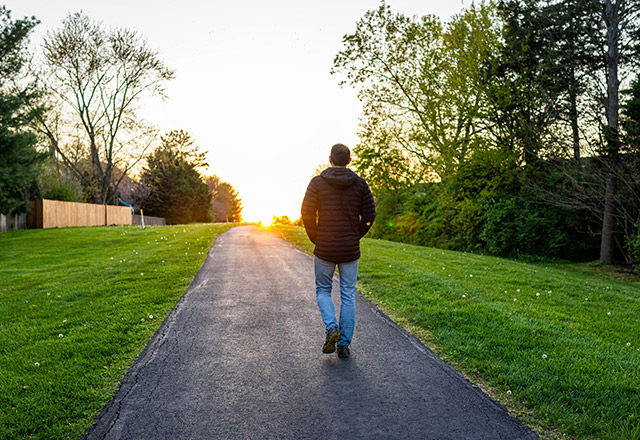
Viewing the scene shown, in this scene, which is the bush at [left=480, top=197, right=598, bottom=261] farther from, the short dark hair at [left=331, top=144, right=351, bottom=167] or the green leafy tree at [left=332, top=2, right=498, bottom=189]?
the short dark hair at [left=331, top=144, right=351, bottom=167]

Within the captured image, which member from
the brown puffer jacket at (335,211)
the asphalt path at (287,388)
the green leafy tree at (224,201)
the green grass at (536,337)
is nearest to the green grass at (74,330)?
the asphalt path at (287,388)

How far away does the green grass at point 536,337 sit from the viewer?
137 inches

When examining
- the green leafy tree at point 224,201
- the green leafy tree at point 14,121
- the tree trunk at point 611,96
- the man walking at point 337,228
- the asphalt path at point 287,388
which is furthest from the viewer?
the green leafy tree at point 224,201

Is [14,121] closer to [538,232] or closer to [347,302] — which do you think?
[347,302]

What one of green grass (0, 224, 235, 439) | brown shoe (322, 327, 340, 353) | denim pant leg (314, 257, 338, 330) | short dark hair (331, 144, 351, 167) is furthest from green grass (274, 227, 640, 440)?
green grass (0, 224, 235, 439)

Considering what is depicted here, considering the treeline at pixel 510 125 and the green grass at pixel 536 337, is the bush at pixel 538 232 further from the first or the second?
the green grass at pixel 536 337

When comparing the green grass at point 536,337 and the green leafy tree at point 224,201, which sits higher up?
the green leafy tree at point 224,201

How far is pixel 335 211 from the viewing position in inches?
183

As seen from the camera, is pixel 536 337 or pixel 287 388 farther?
pixel 536 337

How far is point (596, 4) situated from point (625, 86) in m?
3.22

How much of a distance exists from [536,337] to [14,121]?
2363 centimetres

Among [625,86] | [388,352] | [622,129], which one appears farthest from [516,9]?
[388,352]

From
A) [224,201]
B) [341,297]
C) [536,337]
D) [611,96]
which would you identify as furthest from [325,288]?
[224,201]

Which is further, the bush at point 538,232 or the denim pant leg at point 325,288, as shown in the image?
the bush at point 538,232
